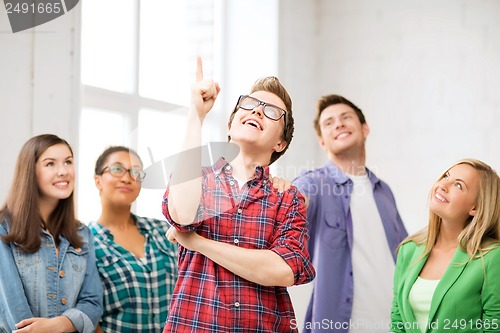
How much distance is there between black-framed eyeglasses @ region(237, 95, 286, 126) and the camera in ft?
5.65

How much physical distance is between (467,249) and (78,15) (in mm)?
1887

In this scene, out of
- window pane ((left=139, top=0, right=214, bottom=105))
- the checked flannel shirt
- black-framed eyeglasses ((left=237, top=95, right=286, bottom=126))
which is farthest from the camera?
window pane ((left=139, top=0, right=214, bottom=105))

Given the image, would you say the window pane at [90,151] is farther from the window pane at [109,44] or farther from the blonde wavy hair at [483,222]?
the blonde wavy hair at [483,222]

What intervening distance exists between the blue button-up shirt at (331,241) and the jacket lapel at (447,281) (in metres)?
0.59

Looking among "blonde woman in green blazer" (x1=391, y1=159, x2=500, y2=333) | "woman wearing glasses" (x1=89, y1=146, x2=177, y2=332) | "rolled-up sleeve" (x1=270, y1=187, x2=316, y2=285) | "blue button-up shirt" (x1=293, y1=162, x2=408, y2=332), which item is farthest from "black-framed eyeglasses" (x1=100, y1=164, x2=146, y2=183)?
"rolled-up sleeve" (x1=270, y1=187, x2=316, y2=285)

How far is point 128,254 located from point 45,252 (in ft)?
1.37

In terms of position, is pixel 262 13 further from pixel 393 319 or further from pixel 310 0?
pixel 393 319

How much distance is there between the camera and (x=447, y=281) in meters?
2.36

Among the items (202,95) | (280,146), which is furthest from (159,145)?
(202,95)

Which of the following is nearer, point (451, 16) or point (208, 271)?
point (208, 271)

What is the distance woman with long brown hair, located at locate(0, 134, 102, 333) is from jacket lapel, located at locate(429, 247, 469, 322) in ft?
3.90

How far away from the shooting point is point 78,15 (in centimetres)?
298

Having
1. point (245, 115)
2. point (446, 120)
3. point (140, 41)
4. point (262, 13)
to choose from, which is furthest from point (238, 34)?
point (245, 115)

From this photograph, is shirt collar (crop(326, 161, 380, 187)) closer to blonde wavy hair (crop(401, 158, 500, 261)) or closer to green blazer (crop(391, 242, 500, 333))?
blonde wavy hair (crop(401, 158, 500, 261))
